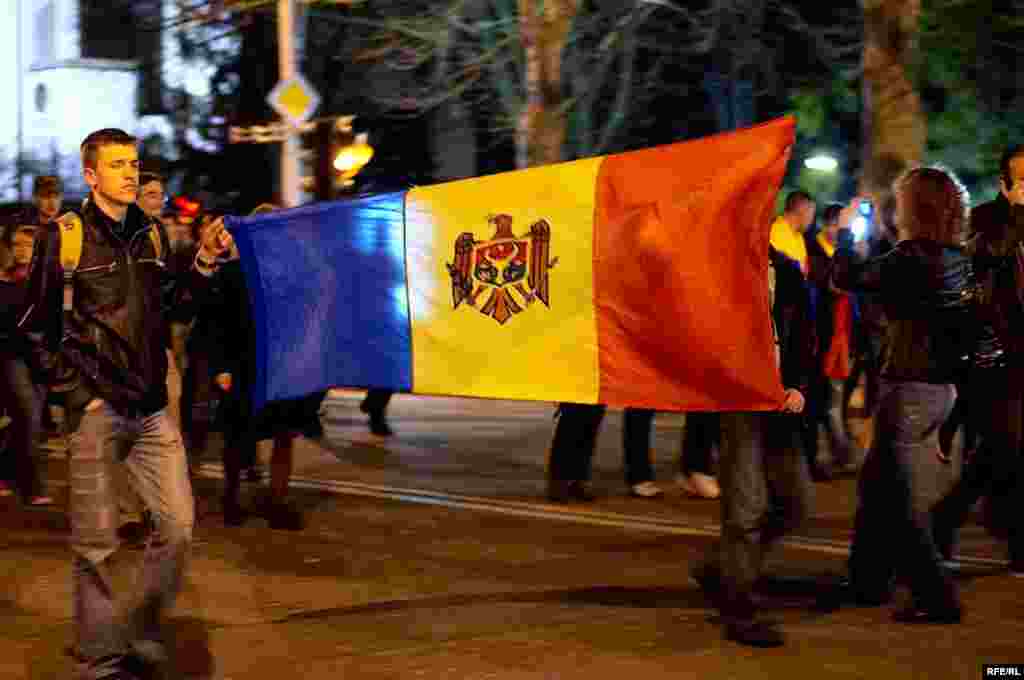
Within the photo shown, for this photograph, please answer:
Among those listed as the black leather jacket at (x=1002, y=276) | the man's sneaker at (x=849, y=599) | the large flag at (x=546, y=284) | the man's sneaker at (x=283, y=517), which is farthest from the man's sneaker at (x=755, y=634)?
the man's sneaker at (x=283, y=517)

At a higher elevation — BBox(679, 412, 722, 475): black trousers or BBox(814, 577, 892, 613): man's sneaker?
BBox(679, 412, 722, 475): black trousers

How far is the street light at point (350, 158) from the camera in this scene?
14.0 metres

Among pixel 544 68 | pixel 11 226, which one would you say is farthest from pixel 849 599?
pixel 544 68

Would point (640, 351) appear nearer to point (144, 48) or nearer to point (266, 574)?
point (266, 574)

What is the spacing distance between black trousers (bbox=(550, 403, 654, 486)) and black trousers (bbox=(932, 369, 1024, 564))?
2.59 meters

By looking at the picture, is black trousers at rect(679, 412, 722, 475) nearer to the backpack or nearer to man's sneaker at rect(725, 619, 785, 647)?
man's sneaker at rect(725, 619, 785, 647)

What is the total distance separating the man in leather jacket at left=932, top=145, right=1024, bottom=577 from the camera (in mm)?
7605

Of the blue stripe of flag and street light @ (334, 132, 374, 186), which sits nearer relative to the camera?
the blue stripe of flag

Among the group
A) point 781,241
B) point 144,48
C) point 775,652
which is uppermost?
point 144,48

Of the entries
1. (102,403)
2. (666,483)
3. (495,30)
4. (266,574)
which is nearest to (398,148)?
(495,30)

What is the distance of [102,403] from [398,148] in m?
25.7

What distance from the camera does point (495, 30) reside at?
2673 cm

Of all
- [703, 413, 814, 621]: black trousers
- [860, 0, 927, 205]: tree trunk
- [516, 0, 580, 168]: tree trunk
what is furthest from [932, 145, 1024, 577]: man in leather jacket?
[516, 0, 580, 168]: tree trunk

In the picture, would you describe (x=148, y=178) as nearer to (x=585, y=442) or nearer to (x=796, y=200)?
(x=585, y=442)
